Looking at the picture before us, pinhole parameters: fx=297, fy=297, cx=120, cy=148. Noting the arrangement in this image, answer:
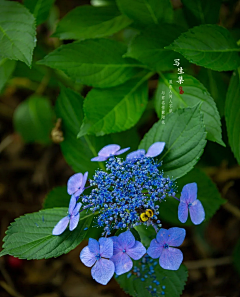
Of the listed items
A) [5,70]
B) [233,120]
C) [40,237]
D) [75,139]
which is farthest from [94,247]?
[5,70]

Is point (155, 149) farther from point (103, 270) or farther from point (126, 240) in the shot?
point (103, 270)


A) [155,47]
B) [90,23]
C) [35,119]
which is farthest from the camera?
[35,119]

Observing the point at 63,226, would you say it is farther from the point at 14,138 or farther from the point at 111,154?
the point at 14,138

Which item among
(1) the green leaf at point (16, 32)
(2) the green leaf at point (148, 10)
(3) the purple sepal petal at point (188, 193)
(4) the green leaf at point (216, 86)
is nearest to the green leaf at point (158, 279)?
(3) the purple sepal petal at point (188, 193)

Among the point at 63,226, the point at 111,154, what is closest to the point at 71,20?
the point at 111,154

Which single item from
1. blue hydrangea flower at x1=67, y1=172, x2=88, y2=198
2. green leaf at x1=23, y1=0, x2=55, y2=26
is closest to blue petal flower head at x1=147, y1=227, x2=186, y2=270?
blue hydrangea flower at x1=67, y1=172, x2=88, y2=198
